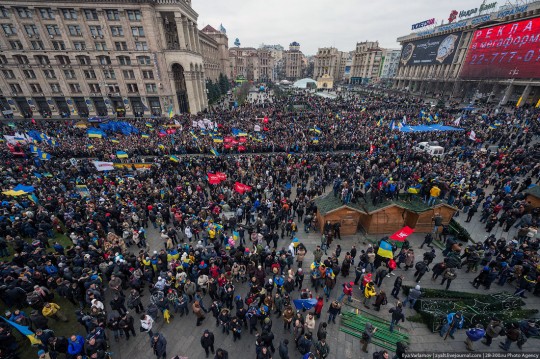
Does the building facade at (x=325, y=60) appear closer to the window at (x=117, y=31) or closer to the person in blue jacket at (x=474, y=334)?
the window at (x=117, y=31)

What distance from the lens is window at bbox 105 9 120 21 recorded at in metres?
Result: 41.9

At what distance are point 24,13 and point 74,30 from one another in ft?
25.2

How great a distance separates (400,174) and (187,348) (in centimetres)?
2016

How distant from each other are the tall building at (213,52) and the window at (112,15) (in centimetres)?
3061

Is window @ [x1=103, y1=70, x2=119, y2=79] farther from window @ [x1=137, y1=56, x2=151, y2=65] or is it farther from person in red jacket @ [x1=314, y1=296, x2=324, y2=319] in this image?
person in red jacket @ [x1=314, y1=296, x2=324, y2=319]

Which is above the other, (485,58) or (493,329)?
(485,58)

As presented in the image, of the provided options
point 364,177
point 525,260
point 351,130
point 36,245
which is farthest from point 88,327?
point 351,130

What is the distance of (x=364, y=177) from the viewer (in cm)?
2062

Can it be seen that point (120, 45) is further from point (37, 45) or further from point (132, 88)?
point (37, 45)

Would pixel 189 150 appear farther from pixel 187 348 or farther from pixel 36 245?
pixel 187 348

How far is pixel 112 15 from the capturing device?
42250 millimetres

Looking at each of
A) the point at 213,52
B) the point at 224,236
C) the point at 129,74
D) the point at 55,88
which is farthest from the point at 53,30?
the point at 224,236

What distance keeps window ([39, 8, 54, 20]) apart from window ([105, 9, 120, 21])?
8.93m

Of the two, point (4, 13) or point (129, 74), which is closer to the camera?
point (4, 13)
